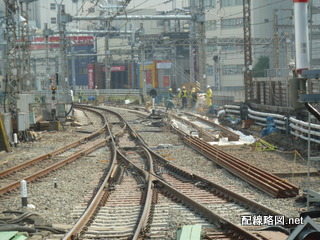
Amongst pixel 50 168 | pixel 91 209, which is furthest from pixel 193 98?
pixel 91 209

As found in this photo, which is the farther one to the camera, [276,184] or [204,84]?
[204,84]

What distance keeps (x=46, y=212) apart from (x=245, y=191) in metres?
3.87

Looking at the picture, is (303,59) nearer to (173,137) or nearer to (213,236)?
(213,236)

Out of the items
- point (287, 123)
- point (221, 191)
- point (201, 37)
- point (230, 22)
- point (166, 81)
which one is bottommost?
point (221, 191)

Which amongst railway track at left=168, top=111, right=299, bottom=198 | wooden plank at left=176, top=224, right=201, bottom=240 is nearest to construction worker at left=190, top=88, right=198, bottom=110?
railway track at left=168, top=111, right=299, bottom=198

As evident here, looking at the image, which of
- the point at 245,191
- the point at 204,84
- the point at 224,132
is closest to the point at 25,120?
the point at 224,132

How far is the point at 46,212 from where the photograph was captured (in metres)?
10.5

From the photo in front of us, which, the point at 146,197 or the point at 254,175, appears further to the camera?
the point at 254,175

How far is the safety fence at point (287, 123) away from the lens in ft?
60.8

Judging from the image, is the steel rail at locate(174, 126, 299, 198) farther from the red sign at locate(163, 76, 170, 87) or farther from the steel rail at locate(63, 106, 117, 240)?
the red sign at locate(163, 76, 170, 87)

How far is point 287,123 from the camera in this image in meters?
22.0

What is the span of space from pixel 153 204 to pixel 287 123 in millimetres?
12058

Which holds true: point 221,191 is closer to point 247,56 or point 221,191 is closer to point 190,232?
point 190,232

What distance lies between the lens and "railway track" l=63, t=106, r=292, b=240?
884cm
